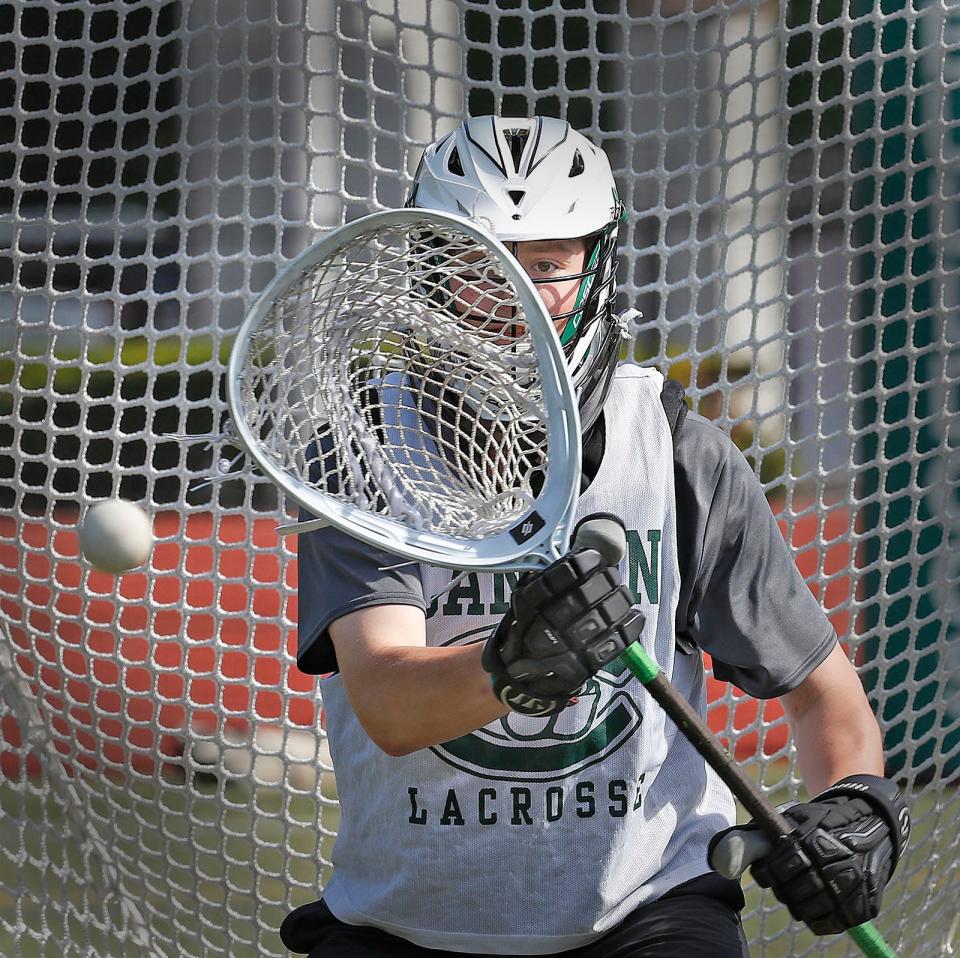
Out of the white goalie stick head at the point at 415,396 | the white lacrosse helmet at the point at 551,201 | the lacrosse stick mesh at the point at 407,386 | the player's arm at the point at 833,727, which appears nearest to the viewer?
the white goalie stick head at the point at 415,396

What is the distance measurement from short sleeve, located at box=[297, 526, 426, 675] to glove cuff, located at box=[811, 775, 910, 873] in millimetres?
617

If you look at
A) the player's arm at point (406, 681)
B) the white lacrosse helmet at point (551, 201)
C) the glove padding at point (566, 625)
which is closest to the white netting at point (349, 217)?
the white lacrosse helmet at point (551, 201)

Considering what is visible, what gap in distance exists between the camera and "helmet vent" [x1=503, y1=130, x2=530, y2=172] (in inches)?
75.4

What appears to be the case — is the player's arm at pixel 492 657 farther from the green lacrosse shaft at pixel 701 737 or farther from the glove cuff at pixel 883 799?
the glove cuff at pixel 883 799

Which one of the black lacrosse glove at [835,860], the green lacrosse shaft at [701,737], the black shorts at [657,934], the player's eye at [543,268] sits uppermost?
the player's eye at [543,268]

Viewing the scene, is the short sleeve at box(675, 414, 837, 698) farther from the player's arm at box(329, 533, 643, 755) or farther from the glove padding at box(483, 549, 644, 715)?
the glove padding at box(483, 549, 644, 715)

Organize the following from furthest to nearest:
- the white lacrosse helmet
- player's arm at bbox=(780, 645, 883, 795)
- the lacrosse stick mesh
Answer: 1. player's arm at bbox=(780, 645, 883, 795)
2. the white lacrosse helmet
3. the lacrosse stick mesh

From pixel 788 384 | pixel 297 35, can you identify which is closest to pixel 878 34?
pixel 788 384

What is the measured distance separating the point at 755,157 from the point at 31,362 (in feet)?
5.53

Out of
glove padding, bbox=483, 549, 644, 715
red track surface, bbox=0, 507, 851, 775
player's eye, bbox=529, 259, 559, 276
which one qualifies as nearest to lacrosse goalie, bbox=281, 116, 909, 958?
player's eye, bbox=529, 259, 559, 276

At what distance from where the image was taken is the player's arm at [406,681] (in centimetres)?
Result: 157

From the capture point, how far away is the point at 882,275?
297 cm

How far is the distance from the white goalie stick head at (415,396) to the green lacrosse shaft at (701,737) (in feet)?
0.53

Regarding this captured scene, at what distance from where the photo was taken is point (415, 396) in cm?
185
